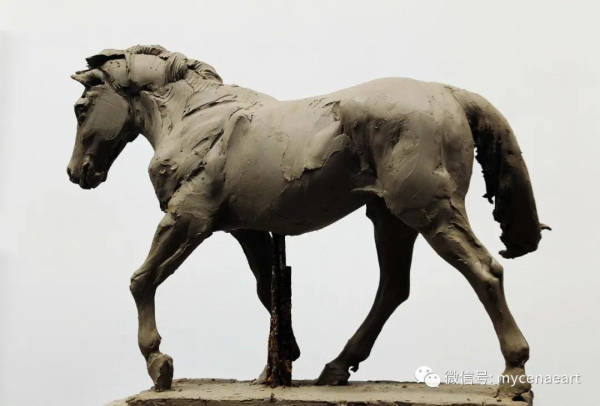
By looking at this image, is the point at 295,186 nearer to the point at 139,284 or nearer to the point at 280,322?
the point at 280,322

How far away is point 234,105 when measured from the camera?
420 centimetres

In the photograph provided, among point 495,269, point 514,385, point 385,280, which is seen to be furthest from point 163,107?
point 514,385

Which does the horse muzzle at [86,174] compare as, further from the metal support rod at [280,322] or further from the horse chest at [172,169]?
the metal support rod at [280,322]

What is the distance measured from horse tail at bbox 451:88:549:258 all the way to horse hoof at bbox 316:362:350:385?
2.83 ft

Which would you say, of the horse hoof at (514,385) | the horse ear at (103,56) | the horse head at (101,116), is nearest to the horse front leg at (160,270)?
the horse head at (101,116)

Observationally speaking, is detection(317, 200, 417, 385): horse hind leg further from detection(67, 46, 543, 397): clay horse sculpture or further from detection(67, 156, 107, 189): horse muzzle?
detection(67, 156, 107, 189): horse muzzle

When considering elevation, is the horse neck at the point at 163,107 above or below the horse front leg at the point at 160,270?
above

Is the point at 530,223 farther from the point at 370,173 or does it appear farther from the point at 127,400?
the point at 127,400

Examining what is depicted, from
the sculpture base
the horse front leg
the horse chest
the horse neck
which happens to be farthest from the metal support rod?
the horse neck

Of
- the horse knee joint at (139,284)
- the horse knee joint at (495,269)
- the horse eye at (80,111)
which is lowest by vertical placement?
the horse knee joint at (139,284)

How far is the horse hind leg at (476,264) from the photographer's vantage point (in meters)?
3.73

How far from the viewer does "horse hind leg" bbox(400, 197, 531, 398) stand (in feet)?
12.2

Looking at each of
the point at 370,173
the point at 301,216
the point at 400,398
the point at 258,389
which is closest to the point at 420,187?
the point at 370,173

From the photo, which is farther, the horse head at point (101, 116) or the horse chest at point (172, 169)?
the horse head at point (101, 116)
